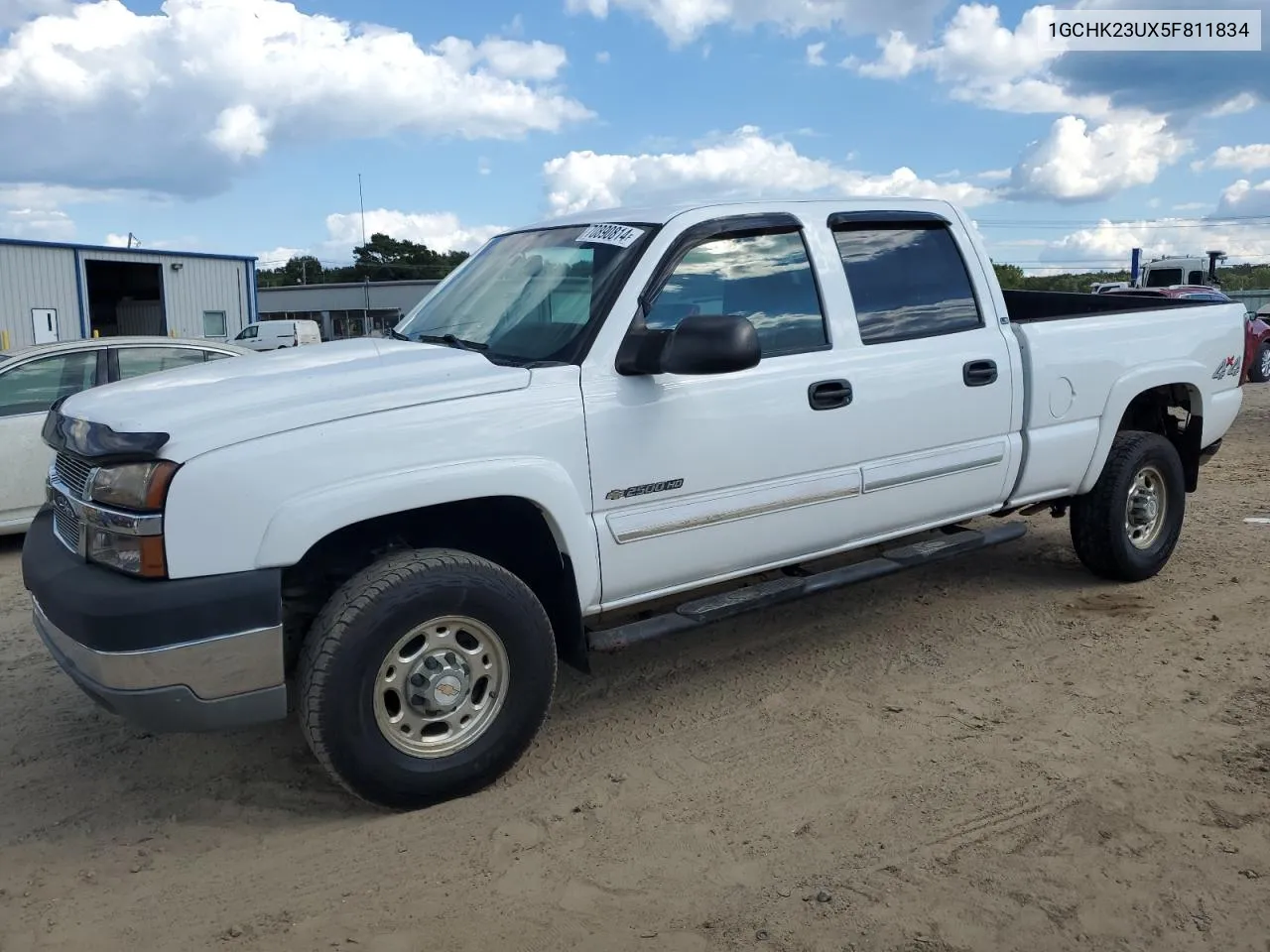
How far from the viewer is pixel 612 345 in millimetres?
3584

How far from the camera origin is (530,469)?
11.0ft

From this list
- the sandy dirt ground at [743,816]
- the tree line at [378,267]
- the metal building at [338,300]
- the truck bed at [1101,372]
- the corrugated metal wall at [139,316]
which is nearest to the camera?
the sandy dirt ground at [743,816]

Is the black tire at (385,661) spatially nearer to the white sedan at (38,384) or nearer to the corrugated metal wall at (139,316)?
the white sedan at (38,384)

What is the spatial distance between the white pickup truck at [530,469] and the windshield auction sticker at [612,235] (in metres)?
0.01

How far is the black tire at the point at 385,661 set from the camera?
3076 millimetres

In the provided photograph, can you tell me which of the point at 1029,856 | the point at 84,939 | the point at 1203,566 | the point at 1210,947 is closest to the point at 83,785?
the point at 84,939

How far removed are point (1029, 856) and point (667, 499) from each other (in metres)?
1.62

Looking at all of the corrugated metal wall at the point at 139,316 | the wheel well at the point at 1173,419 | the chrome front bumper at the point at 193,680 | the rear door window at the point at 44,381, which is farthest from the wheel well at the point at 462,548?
the corrugated metal wall at the point at 139,316

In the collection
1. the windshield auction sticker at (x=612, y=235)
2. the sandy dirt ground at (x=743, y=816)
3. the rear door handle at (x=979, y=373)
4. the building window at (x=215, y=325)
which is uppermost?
the building window at (x=215, y=325)

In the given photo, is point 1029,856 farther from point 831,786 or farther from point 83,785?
point 83,785

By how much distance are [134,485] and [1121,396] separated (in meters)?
4.53

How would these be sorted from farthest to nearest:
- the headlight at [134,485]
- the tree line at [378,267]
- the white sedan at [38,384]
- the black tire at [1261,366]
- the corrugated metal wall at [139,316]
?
the tree line at [378,267] → the corrugated metal wall at [139,316] → the black tire at [1261,366] → the white sedan at [38,384] → the headlight at [134,485]

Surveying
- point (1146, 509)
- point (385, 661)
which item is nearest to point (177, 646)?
point (385, 661)

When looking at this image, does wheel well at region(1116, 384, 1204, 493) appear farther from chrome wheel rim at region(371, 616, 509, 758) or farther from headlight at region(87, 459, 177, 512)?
headlight at region(87, 459, 177, 512)
